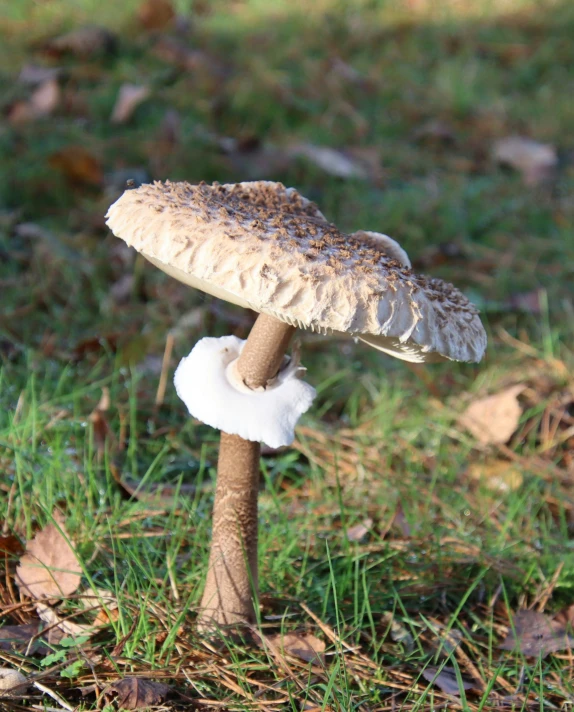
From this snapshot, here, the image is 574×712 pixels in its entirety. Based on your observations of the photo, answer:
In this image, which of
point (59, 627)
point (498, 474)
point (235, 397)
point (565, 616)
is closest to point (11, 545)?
point (59, 627)

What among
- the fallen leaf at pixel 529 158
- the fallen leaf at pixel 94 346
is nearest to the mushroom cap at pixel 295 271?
the fallen leaf at pixel 94 346

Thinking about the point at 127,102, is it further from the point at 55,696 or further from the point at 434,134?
the point at 55,696

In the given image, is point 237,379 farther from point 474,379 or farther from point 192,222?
point 474,379

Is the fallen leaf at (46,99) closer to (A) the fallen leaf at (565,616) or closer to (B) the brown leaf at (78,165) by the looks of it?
(B) the brown leaf at (78,165)

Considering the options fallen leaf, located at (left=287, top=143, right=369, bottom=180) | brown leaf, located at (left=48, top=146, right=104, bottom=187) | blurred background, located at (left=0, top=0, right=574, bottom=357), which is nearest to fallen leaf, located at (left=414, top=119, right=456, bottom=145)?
blurred background, located at (left=0, top=0, right=574, bottom=357)

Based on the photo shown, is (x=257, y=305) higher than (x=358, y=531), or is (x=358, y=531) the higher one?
(x=257, y=305)

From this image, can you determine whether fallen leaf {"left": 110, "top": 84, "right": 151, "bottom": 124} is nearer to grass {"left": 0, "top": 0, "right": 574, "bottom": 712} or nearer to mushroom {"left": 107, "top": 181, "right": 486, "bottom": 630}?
grass {"left": 0, "top": 0, "right": 574, "bottom": 712}

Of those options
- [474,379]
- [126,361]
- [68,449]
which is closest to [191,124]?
[126,361]
